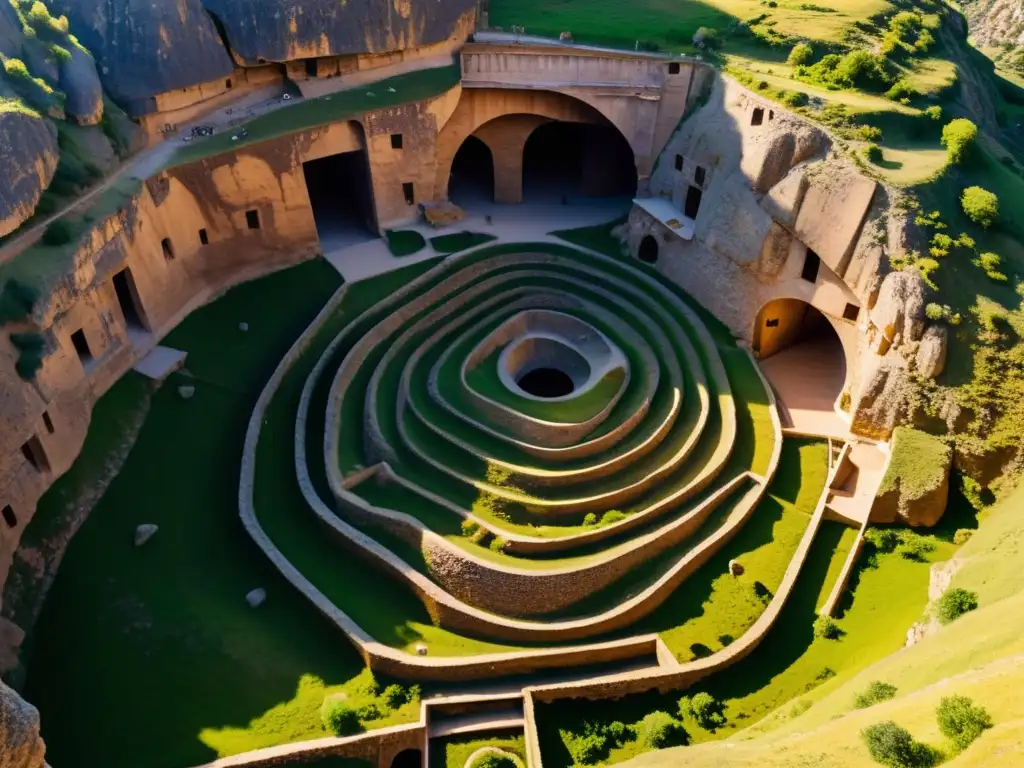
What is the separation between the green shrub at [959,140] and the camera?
36.2 meters

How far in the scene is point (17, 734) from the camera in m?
15.1

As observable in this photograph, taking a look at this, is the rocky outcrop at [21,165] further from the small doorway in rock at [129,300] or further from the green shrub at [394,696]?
the green shrub at [394,696]

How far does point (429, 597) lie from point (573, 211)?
2742 centimetres

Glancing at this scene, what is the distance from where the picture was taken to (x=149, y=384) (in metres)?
34.2

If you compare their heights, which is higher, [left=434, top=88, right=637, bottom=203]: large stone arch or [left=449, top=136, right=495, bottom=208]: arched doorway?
[left=434, top=88, right=637, bottom=203]: large stone arch

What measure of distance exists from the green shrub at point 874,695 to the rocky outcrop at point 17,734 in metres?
18.6

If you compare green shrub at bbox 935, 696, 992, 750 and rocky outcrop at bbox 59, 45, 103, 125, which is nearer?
green shrub at bbox 935, 696, 992, 750

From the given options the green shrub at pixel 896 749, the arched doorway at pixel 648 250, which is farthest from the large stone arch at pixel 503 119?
the green shrub at pixel 896 749

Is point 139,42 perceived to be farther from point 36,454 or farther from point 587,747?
point 587,747

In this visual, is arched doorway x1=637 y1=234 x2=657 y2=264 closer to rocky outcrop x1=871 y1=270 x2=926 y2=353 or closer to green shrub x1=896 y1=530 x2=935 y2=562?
rocky outcrop x1=871 y1=270 x2=926 y2=353

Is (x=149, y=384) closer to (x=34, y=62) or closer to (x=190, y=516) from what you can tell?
(x=190, y=516)

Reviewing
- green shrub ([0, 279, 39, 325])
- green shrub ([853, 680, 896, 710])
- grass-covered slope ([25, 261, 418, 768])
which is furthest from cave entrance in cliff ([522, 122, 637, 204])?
green shrub ([853, 680, 896, 710])

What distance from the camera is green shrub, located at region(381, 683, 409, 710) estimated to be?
25.7 m

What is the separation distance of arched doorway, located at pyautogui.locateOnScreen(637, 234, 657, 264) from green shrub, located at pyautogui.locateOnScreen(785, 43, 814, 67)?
11.7 m
